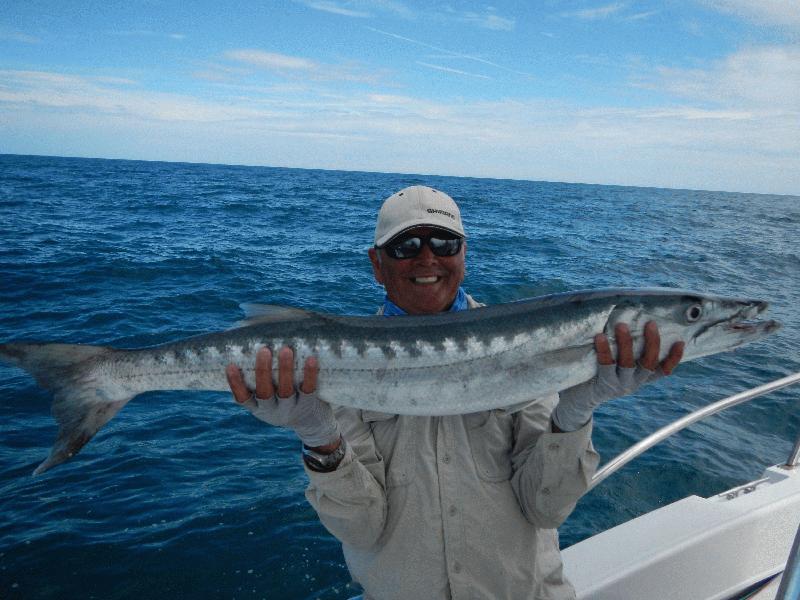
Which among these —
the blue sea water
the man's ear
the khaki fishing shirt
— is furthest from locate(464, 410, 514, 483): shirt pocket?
the blue sea water

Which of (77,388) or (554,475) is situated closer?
(554,475)

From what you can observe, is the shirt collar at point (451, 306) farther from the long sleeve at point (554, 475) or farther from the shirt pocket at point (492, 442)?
the long sleeve at point (554, 475)

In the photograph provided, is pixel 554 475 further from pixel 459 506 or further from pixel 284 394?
pixel 284 394

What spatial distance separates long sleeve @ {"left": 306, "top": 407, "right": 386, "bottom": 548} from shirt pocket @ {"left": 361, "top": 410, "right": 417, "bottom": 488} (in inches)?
3.4

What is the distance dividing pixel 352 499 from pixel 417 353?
1014 mm

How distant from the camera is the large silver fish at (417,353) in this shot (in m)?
3.46

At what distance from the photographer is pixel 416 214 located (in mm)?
3799

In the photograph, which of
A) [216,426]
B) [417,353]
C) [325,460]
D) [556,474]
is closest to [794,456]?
[556,474]

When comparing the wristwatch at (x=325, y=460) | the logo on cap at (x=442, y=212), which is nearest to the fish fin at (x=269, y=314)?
the wristwatch at (x=325, y=460)

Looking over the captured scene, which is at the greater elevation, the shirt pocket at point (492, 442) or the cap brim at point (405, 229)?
the cap brim at point (405, 229)

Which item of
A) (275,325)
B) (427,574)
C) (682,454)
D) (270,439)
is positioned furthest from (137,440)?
(682,454)

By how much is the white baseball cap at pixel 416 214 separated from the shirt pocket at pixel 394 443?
1.24 metres

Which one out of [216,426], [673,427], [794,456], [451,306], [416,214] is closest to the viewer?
[416,214]

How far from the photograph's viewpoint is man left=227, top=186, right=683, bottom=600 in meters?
3.24
